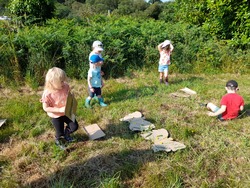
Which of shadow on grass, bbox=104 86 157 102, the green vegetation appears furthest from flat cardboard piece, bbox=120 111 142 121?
shadow on grass, bbox=104 86 157 102

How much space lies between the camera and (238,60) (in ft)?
25.1

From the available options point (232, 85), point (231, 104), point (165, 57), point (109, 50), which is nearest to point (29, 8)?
point (109, 50)

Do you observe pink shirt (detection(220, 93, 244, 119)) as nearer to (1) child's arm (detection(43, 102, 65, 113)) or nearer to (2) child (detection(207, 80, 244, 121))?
(2) child (detection(207, 80, 244, 121))

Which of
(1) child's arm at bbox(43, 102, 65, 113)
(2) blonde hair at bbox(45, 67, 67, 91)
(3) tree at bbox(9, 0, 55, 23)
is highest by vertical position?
(3) tree at bbox(9, 0, 55, 23)

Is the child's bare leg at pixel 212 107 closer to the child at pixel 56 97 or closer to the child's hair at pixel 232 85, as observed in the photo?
the child's hair at pixel 232 85

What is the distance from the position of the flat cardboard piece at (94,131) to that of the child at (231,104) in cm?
210

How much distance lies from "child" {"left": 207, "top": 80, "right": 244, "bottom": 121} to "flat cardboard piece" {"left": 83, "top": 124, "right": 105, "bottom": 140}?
210 centimetres

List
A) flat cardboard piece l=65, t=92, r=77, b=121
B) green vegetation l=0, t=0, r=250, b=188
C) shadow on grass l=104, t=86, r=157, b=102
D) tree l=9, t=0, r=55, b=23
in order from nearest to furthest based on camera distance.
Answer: green vegetation l=0, t=0, r=250, b=188 < flat cardboard piece l=65, t=92, r=77, b=121 < shadow on grass l=104, t=86, r=157, b=102 < tree l=9, t=0, r=55, b=23

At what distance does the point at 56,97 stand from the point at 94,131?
0.96m

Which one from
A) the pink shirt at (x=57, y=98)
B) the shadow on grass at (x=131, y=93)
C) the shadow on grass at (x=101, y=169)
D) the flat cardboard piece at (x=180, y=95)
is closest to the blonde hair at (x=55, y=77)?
the pink shirt at (x=57, y=98)

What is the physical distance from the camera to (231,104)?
4.02m

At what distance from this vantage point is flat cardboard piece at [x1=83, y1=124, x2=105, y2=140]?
11.8 feet

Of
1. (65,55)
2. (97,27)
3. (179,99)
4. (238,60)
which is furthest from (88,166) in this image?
(238,60)

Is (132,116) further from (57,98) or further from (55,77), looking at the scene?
(55,77)
